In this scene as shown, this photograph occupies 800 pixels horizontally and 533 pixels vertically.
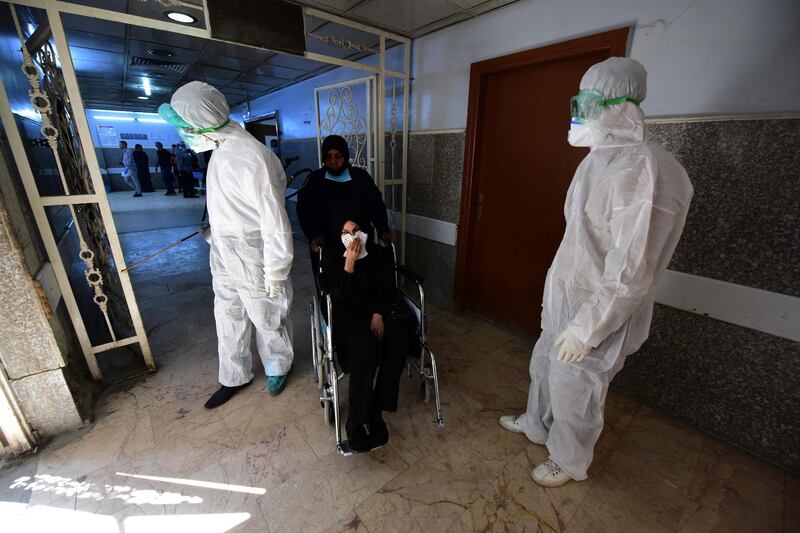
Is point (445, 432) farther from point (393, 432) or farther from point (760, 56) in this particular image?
point (760, 56)

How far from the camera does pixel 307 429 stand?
1.79m

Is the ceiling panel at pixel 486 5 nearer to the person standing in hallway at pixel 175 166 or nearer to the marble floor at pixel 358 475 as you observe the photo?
the marble floor at pixel 358 475

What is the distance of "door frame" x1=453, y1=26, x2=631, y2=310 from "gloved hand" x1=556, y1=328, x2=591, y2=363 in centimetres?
159

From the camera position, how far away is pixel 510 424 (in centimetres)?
181

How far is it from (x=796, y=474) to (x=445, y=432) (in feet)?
5.39

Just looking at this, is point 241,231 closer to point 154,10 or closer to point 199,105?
point 199,105

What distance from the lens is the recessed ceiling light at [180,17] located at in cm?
258

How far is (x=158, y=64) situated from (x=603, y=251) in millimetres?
5519

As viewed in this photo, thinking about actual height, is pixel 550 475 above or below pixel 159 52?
below

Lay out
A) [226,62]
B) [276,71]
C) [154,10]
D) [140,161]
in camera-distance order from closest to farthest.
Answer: [154,10] → [226,62] → [276,71] → [140,161]

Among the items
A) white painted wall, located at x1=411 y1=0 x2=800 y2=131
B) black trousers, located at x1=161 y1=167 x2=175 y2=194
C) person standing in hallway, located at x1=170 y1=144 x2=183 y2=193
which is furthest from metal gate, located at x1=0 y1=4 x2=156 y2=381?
person standing in hallway, located at x1=170 y1=144 x2=183 y2=193

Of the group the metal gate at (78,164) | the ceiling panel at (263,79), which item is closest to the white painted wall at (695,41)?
the metal gate at (78,164)

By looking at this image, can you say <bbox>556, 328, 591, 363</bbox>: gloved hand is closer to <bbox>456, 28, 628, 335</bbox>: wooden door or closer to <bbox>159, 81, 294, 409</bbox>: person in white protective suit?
<bbox>456, 28, 628, 335</bbox>: wooden door

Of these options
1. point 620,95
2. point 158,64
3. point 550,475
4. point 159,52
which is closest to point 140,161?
point 158,64
